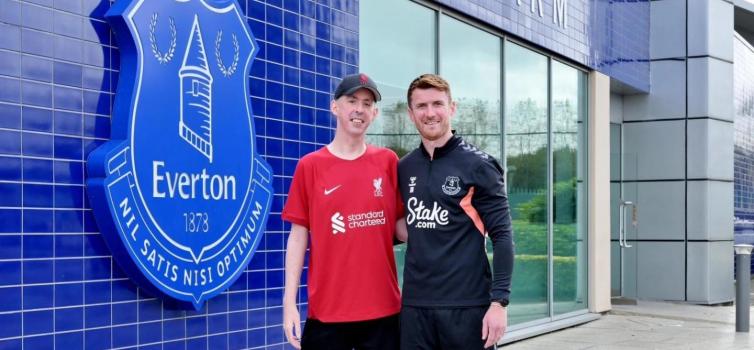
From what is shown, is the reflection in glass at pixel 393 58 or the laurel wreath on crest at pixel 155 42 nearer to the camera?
the laurel wreath on crest at pixel 155 42

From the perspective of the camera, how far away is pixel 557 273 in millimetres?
11102

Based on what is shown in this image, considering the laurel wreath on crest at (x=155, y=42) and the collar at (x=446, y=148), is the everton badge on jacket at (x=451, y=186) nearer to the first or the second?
the collar at (x=446, y=148)

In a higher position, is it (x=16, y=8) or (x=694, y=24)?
(x=694, y=24)

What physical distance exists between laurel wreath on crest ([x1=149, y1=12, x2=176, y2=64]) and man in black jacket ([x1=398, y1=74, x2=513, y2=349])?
1.85 metres

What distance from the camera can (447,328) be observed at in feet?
12.3

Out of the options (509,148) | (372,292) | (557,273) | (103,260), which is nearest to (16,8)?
(103,260)

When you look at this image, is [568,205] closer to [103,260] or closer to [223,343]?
[223,343]

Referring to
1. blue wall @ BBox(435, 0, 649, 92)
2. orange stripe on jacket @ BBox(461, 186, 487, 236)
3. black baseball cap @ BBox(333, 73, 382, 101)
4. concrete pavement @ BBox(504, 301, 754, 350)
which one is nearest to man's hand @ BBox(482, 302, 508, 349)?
orange stripe on jacket @ BBox(461, 186, 487, 236)

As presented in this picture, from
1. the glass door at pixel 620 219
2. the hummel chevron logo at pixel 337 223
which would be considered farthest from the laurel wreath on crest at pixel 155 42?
the glass door at pixel 620 219

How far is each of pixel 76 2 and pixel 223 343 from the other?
2130 millimetres

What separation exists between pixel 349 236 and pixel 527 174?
21.8 feet

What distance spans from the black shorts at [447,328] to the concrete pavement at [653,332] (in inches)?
218

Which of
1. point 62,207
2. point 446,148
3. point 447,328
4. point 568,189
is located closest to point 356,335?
point 447,328

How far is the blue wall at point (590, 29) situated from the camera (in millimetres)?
9320
